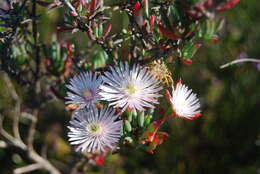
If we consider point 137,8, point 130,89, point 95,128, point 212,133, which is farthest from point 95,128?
point 212,133

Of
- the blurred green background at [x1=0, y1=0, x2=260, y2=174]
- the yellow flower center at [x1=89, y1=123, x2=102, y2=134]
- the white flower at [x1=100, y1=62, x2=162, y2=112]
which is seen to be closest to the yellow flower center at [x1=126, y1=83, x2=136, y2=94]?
the white flower at [x1=100, y1=62, x2=162, y2=112]

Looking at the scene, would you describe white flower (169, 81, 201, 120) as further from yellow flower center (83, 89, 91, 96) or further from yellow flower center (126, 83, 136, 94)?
yellow flower center (83, 89, 91, 96)

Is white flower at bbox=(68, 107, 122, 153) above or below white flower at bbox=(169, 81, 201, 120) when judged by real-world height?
below

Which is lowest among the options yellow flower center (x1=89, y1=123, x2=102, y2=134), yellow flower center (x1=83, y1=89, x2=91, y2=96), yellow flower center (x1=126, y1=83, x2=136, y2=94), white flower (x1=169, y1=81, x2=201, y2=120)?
yellow flower center (x1=89, y1=123, x2=102, y2=134)

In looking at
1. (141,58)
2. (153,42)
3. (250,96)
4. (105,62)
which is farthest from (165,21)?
(250,96)

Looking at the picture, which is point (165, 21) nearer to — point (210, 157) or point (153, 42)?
point (153, 42)

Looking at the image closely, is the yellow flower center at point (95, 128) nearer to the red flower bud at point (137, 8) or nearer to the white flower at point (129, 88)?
the white flower at point (129, 88)

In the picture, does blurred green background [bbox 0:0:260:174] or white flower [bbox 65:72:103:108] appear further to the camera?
blurred green background [bbox 0:0:260:174]
